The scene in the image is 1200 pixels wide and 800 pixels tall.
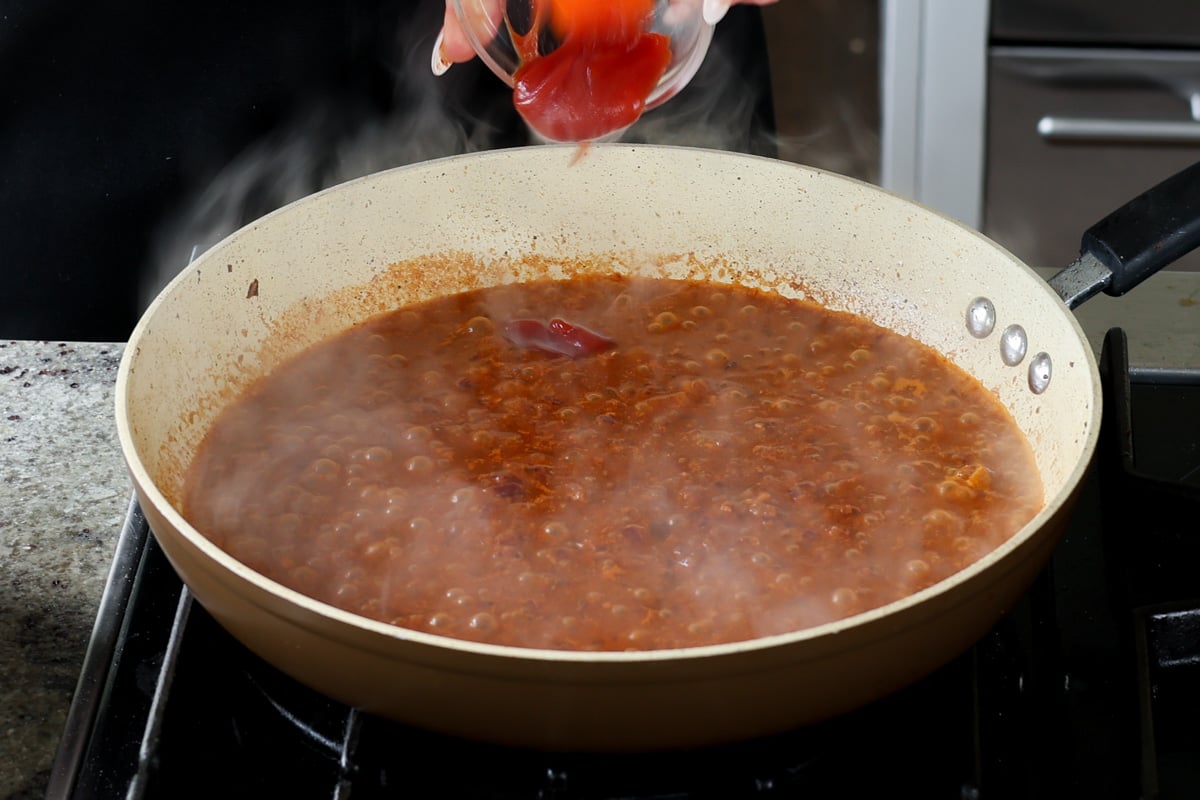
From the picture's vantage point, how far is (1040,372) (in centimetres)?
124

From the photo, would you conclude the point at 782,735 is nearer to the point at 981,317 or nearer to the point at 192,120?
the point at 981,317

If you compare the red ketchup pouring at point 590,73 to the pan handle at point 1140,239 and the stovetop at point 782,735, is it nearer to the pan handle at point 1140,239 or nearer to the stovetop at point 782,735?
the pan handle at point 1140,239

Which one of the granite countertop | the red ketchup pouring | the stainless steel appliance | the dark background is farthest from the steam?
the red ketchup pouring

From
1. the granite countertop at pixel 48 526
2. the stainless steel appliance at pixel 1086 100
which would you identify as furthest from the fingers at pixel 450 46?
the stainless steel appliance at pixel 1086 100

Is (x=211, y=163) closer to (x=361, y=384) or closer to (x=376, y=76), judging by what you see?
(x=376, y=76)

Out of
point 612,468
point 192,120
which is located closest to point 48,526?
point 612,468

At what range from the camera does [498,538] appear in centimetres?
107

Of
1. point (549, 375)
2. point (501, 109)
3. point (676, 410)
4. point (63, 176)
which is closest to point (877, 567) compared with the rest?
point (676, 410)

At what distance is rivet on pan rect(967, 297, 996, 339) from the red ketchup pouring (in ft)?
1.36

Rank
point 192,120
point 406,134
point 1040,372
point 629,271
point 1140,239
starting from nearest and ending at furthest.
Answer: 1. point 1140,239
2. point 1040,372
3. point 629,271
4. point 192,120
5. point 406,134

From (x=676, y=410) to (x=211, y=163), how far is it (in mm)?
1067

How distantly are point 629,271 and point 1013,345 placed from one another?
480 millimetres

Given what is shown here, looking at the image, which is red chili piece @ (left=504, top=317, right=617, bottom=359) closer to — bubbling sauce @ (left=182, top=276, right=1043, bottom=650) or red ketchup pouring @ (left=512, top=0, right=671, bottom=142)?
bubbling sauce @ (left=182, top=276, right=1043, bottom=650)

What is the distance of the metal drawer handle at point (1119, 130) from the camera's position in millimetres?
2215
